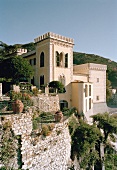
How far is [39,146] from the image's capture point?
10703 millimetres

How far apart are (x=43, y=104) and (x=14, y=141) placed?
847 cm

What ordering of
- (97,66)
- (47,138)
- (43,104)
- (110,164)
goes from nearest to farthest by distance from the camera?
(47,138) < (43,104) < (110,164) < (97,66)

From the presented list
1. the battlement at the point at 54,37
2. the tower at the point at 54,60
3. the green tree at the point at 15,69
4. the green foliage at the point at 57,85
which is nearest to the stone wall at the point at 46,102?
the green foliage at the point at 57,85

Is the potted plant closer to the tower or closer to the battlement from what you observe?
the tower

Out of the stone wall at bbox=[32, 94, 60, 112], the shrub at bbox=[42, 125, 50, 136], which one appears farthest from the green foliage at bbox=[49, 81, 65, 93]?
the shrub at bbox=[42, 125, 50, 136]

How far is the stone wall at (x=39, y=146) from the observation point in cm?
952

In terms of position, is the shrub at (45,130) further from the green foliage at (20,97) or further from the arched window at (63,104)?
the arched window at (63,104)

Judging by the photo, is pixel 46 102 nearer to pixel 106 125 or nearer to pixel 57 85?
pixel 57 85

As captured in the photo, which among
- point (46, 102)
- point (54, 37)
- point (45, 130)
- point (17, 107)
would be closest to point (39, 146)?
point (45, 130)

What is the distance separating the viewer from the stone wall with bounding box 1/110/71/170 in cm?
952

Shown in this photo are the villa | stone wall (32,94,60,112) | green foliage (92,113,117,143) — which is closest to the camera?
stone wall (32,94,60,112)

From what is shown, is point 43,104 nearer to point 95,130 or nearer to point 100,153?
point 95,130

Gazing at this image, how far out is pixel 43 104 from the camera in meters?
17.5

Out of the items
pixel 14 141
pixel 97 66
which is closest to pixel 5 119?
pixel 14 141
